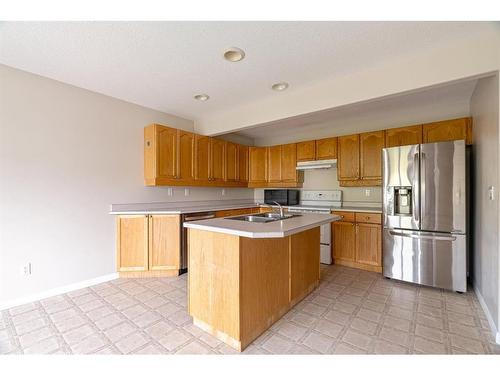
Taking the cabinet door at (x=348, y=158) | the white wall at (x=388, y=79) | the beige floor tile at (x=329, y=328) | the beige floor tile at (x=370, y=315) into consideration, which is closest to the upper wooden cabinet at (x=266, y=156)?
the cabinet door at (x=348, y=158)

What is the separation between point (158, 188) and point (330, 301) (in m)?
2.84

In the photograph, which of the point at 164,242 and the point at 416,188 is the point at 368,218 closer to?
the point at 416,188

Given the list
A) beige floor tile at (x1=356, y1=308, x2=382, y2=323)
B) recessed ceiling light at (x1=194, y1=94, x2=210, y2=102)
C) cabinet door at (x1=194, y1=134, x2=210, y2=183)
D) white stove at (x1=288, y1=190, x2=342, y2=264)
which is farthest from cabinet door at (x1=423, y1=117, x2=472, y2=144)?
cabinet door at (x1=194, y1=134, x2=210, y2=183)

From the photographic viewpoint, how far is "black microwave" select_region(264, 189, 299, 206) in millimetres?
4512

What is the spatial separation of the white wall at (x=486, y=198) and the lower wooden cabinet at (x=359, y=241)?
994 millimetres

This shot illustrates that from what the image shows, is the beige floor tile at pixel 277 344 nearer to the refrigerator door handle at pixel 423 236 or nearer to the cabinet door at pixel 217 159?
the refrigerator door handle at pixel 423 236

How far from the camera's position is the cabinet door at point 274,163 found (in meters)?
4.66

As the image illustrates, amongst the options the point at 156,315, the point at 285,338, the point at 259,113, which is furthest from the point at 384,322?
the point at 259,113

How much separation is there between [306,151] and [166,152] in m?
2.42

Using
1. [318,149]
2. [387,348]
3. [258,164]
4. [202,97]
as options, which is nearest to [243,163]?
[258,164]

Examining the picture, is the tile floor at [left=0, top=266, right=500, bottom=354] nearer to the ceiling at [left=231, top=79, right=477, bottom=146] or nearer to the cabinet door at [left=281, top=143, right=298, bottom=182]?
the ceiling at [left=231, top=79, right=477, bottom=146]

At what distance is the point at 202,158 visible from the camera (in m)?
3.96
